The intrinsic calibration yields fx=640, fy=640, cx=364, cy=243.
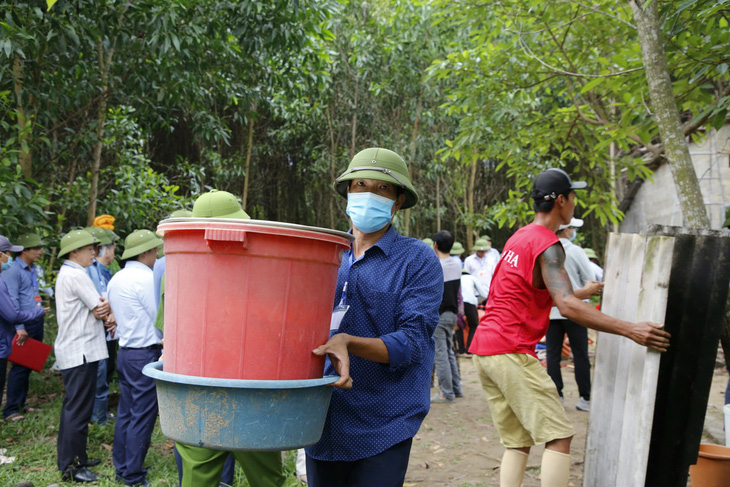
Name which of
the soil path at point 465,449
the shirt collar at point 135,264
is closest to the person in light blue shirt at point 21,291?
the shirt collar at point 135,264

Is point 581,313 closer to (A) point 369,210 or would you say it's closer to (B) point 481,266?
(A) point 369,210

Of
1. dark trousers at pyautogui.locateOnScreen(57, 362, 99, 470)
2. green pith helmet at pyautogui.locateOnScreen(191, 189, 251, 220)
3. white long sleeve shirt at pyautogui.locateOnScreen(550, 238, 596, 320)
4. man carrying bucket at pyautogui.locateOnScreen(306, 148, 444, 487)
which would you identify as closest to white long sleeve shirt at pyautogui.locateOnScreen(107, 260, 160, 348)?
dark trousers at pyautogui.locateOnScreen(57, 362, 99, 470)

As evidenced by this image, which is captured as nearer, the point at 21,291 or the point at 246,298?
the point at 246,298

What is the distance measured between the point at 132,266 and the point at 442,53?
9.56 m

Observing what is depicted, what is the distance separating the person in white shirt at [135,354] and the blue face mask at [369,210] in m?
2.98

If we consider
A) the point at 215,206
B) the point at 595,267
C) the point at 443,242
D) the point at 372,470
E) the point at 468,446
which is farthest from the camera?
the point at 595,267

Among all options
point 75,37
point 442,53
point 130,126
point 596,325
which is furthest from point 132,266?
point 442,53

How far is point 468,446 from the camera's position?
226 inches

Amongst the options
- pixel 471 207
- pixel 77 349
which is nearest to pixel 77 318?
pixel 77 349

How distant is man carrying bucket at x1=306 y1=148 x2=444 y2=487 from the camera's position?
2211 mm

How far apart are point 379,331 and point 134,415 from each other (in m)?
3.17

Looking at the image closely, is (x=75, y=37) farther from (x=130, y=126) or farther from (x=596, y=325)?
(x=596, y=325)

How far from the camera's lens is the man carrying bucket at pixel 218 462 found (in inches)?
103

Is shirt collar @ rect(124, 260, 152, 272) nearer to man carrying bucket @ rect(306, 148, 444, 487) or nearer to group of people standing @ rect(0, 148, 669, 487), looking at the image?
group of people standing @ rect(0, 148, 669, 487)
